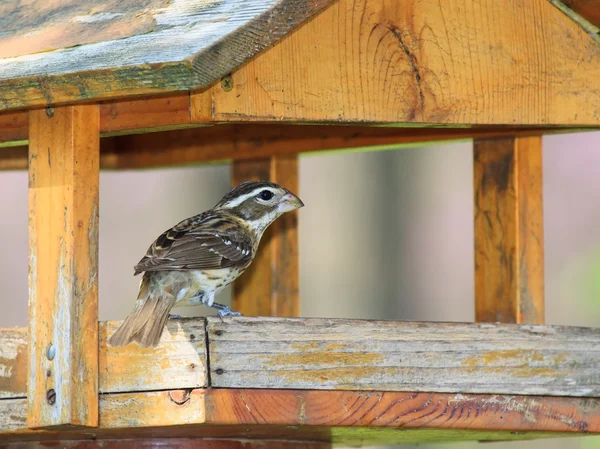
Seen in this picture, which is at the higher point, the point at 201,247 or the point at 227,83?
the point at 227,83

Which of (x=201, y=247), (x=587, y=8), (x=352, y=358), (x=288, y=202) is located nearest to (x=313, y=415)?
(x=352, y=358)

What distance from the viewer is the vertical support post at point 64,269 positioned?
4578mm

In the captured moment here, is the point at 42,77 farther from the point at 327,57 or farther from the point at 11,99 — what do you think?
the point at 327,57

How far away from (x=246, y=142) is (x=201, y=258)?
149 cm

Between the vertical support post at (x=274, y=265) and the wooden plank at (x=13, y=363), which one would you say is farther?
the vertical support post at (x=274, y=265)

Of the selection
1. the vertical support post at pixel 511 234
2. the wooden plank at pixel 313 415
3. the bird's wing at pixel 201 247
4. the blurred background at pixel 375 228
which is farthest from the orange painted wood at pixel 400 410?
the blurred background at pixel 375 228

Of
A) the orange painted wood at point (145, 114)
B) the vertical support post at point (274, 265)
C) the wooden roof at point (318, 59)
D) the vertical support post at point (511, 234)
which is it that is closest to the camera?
the wooden roof at point (318, 59)

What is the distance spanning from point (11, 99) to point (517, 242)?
2481mm

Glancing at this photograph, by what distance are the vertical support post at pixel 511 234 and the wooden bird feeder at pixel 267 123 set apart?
0.59 m

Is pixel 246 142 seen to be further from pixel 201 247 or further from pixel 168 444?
pixel 168 444

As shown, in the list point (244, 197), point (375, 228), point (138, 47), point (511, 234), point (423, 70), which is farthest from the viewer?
point (375, 228)

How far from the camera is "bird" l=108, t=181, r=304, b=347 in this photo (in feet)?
15.2

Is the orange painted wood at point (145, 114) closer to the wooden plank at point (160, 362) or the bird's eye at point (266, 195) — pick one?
the wooden plank at point (160, 362)

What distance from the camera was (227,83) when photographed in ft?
14.6
